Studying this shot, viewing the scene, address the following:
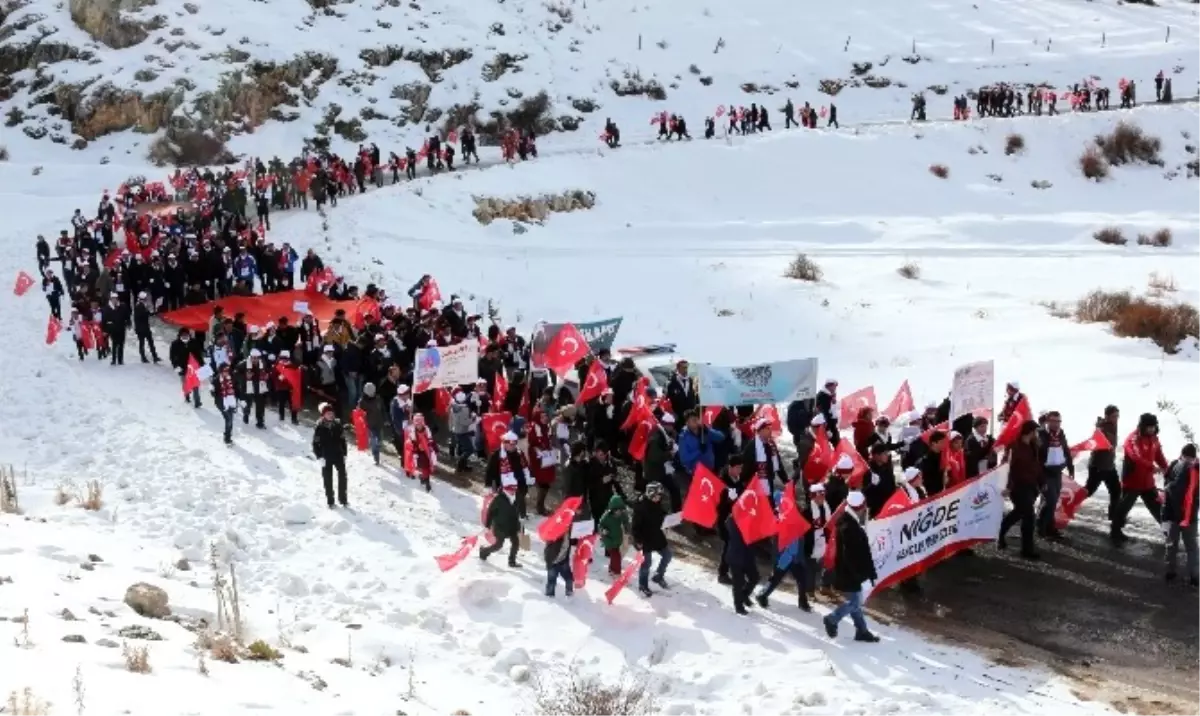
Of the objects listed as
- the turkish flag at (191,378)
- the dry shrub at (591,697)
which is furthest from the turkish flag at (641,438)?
the turkish flag at (191,378)

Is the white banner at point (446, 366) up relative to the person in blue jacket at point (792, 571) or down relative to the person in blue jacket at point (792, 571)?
up

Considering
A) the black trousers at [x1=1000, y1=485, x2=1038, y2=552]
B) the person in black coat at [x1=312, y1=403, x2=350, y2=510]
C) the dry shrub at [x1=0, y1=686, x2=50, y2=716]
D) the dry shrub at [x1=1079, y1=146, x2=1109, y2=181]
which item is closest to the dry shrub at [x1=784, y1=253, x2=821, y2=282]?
the black trousers at [x1=1000, y1=485, x2=1038, y2=552]

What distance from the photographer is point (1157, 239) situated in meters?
31.7

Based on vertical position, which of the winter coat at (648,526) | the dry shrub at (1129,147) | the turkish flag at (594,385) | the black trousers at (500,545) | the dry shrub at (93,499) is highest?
the dry shrub at (1129,147)

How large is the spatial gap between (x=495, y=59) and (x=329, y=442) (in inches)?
1368

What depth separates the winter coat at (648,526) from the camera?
1180 centimetres

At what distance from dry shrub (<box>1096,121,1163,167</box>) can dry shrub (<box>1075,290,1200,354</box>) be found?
18.2 m

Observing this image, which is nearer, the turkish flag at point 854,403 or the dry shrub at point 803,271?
the turkish flag at point 854,403

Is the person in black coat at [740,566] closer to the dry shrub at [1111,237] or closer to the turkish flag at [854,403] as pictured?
the turkish flag at [854,403]

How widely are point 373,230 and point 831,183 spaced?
14939mm

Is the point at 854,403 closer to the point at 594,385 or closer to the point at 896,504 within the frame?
the point at 594,385

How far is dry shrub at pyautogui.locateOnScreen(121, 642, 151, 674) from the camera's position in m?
8.18

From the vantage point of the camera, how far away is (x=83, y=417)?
17438 millimetres

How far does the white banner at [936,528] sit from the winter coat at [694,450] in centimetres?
281
